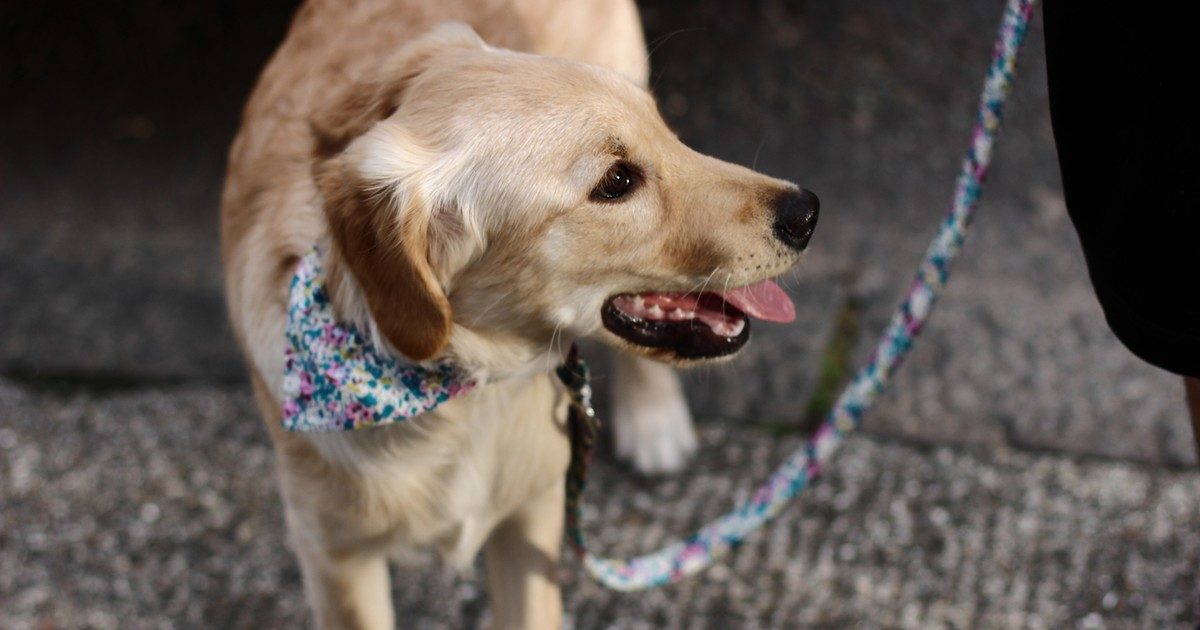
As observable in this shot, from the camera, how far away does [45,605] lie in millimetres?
Answer: 2627

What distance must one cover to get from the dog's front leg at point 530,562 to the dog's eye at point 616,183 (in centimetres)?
65

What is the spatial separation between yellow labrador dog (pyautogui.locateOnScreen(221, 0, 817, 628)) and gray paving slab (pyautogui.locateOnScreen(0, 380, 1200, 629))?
528 mm

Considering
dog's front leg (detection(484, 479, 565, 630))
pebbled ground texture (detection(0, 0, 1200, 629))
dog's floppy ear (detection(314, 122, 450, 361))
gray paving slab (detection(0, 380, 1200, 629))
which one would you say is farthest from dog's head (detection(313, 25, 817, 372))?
gray paving slab (detection(0, 380, 1200, 629))

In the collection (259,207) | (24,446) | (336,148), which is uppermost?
(336,148)

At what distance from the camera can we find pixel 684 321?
6.02 feet

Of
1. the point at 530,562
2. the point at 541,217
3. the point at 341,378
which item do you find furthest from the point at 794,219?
the point at 530,562

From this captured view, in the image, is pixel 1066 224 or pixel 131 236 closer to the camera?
pixel 1066 224

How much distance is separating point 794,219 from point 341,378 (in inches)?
28.9

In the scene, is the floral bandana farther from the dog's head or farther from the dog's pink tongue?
the dog's pink tongue

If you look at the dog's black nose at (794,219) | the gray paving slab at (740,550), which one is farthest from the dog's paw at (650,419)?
the dog's black nose at (794,219)

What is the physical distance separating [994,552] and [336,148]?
1.70 m

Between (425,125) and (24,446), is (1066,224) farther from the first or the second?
(24,446)

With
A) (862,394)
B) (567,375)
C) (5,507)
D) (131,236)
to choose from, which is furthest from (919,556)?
(131,236)

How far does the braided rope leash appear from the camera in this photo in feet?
6.38
